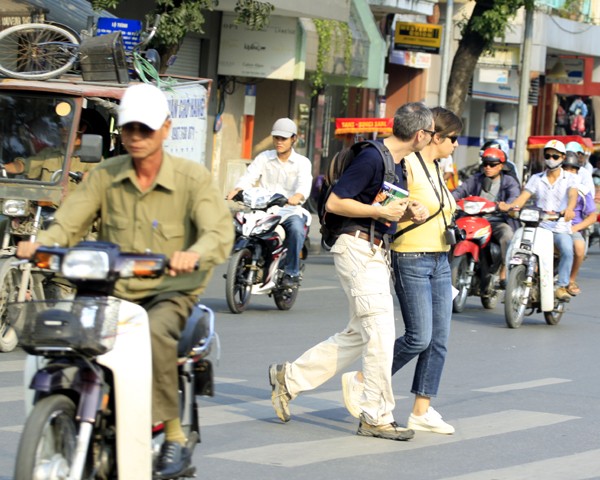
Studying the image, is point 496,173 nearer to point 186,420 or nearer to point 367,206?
point 367,206

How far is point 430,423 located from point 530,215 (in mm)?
6422

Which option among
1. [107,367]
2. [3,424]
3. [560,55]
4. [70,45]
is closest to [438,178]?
[3,424]

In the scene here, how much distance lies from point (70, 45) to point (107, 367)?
8.92 meters

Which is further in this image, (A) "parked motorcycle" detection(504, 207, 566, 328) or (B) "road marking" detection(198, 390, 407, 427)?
(A) "parked motorcycle" detection(504, 207, 566, 328)

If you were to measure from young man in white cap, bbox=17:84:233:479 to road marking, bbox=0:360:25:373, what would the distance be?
4156 mm

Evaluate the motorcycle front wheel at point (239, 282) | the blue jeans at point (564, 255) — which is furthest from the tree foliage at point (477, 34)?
the motorcycle front wheel at point (239, 282)

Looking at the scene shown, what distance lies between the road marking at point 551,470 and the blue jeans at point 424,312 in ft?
3.03

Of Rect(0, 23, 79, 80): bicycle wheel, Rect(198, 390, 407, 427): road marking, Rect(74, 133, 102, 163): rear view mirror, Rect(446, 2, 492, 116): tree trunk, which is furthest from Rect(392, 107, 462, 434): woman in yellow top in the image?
Rect(446, 2, 492, 116): tree trunk

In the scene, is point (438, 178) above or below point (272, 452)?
above

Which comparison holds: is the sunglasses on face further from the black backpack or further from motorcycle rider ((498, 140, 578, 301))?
motorcycle rider ((498, 140, 578, 301))

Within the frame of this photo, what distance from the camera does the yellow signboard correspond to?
104 feet

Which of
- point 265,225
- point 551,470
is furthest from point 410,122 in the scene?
point 265,225

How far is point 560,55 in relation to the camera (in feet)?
150

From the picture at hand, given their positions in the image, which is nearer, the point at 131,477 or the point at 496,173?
the point at 131,477
